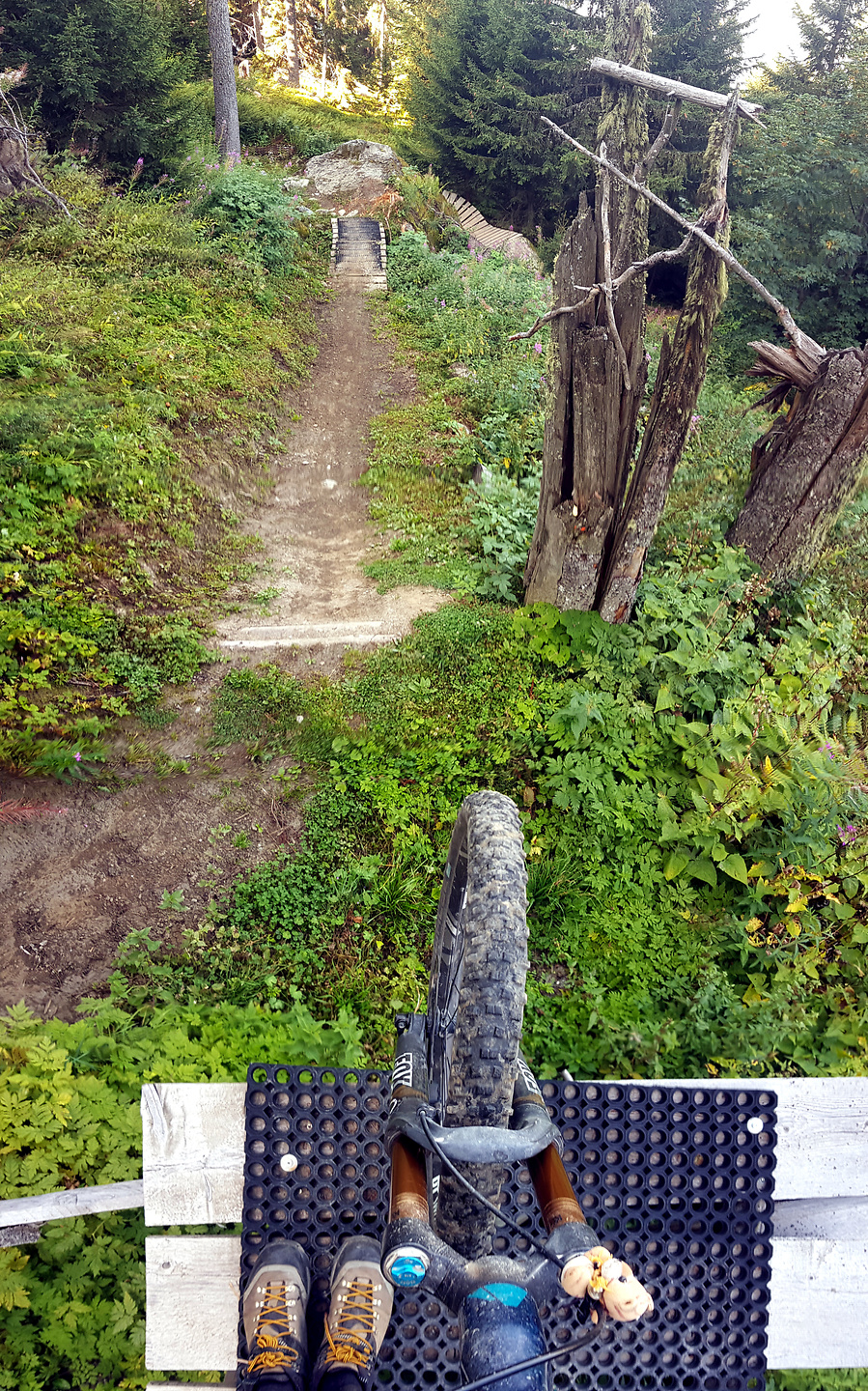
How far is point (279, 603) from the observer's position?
6.84 metres

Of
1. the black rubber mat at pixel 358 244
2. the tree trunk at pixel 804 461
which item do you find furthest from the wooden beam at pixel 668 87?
the black rubber mat at pixel 358 244

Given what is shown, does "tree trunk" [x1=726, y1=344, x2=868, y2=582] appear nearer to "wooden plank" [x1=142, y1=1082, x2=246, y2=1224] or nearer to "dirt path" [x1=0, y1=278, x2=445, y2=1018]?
"dirt path" [x1=0, y1=278, x2=445, y2=1018]

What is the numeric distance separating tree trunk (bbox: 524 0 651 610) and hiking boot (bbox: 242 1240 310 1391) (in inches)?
186

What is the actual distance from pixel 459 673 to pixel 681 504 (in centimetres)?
320

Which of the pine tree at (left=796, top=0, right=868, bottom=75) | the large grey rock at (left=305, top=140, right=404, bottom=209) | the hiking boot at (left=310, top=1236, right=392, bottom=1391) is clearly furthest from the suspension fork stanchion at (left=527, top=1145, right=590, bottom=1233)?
the pine tree at (left=796, top=0, right=868, bottom=75)

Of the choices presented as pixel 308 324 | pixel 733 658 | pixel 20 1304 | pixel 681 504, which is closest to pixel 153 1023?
pixel 20 1304

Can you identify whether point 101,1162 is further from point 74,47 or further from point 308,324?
point 74,47

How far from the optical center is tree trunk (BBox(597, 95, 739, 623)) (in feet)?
14.4

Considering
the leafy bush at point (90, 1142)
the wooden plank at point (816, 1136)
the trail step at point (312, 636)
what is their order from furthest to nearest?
the trail step at point (312, 636) → the wooden plank at point (816, 1136) → the leafy bush at point (90, 1142)

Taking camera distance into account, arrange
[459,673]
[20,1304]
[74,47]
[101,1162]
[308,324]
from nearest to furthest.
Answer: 1. [20,1304]
2. [101,1162]
3. [459,673]
4. [74,47]
5. [308,324]

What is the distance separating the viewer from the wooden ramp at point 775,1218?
2637 mm

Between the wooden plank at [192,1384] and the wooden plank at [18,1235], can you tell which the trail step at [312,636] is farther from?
the wooden plank at [192,1384]

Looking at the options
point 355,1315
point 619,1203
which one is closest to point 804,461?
point 619,1203

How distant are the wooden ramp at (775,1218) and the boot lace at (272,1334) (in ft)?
1.70
